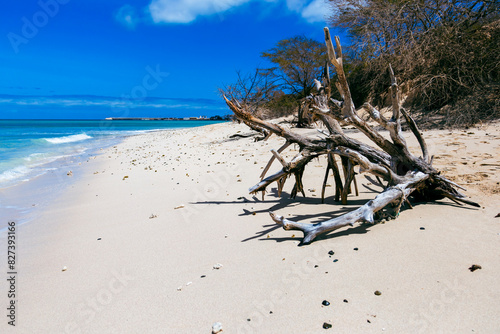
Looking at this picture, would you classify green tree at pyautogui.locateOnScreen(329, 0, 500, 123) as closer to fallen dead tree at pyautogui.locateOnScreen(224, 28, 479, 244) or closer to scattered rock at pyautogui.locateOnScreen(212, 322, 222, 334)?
fallen dead tree at pyautogui.locateOnScreen(224, 28, 479, 244)

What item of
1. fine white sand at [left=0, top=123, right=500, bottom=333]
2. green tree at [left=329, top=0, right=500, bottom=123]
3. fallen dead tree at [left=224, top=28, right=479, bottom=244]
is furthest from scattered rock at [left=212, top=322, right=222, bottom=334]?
green tree at [left=329, top=0, right=500, bottom=123]

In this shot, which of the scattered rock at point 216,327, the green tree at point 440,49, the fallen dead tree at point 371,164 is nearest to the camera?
the scattered rock at point 216,327

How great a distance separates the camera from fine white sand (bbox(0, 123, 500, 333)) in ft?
7.52

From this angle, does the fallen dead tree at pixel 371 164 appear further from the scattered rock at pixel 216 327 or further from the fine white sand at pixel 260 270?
the scattered rock at pixel 216 327

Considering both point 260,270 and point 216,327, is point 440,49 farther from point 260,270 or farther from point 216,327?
point 216,327

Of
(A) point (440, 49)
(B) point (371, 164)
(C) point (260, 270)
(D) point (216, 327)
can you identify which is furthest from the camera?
(A) point (440, 49)

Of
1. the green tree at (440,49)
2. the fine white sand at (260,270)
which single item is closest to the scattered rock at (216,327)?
the fine white sand at (260,270)

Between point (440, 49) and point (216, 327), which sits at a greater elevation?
point (440, 49)

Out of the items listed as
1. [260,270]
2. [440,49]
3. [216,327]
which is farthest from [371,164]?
[440,49]

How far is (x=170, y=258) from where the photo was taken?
3.46 metres

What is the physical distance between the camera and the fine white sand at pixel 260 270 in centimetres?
229

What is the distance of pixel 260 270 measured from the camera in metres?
2.97

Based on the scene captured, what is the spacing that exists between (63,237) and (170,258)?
200cm

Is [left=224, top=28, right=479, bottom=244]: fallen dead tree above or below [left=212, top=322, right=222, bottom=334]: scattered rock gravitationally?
above
